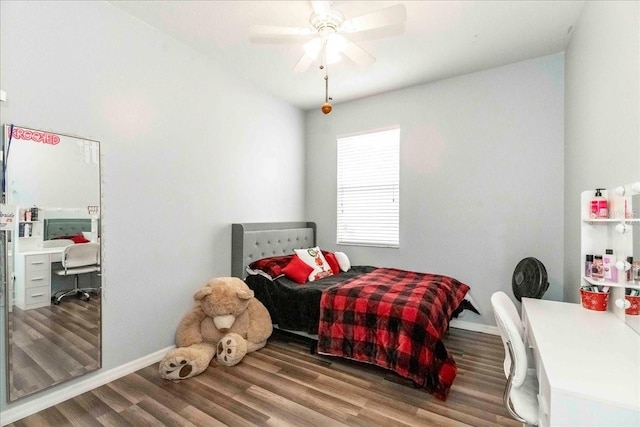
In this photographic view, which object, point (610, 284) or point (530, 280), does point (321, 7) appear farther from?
point (530, 280)

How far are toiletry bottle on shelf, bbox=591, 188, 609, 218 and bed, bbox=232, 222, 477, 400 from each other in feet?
3.95

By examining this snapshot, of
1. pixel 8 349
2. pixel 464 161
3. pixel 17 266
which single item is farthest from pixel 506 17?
pixel 8 349

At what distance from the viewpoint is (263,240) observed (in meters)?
3.56

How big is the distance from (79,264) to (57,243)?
0.67 ft

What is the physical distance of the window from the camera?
3.88 meters

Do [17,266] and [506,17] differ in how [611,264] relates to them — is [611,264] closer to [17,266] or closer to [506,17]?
[506,17]

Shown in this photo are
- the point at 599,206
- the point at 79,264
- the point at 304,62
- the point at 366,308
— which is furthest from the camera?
the point at 366,308

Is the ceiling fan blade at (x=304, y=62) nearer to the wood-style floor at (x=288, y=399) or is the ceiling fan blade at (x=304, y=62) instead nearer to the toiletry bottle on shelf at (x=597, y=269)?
the toiletry bottle on shelf at (x=597, y=269)

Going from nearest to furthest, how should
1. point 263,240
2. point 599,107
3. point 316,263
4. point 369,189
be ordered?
point 599,107 → point 316,263 → point 263,240 → point 369,189

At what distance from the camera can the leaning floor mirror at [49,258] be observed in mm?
1859

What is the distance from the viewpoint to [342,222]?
4293 mm

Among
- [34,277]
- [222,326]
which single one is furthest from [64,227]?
[222,326]

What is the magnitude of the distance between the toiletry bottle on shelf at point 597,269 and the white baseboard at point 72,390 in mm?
3322

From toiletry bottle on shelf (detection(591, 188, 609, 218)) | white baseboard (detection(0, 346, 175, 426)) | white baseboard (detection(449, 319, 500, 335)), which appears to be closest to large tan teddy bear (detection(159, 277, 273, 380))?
white baseboard (detection(0, 346, 175, 426))
